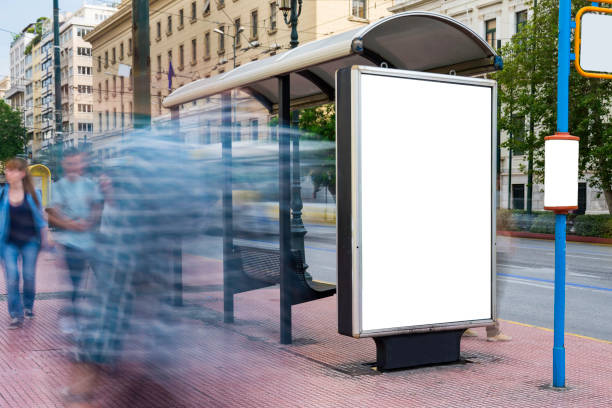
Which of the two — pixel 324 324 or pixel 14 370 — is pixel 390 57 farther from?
pixel 14 370

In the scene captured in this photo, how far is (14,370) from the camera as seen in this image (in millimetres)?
5742

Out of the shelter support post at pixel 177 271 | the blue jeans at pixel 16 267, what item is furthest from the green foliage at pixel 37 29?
the shelter support post at pixel 177 271

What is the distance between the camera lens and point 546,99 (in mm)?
25734

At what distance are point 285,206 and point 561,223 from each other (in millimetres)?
2472

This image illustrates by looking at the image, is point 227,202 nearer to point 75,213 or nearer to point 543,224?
point 75,213

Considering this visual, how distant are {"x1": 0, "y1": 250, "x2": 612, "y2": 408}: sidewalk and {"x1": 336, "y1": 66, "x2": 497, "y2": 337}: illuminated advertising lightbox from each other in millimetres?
498

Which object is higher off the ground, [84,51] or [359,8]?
[84,51]

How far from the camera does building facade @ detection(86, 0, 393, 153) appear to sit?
151ft

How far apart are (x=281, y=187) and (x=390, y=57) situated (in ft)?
5.55

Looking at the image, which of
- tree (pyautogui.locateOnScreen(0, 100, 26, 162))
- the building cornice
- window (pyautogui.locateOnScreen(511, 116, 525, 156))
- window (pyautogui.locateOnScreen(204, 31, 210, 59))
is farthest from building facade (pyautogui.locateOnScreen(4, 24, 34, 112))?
window (pyautogui.locateOnScreen(511, 116, 525, 156))

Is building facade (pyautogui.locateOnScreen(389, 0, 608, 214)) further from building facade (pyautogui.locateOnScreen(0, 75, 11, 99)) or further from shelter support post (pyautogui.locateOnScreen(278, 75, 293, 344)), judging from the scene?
building facade (pyautogui.locateOnScreen(0, 75, 11, 99))

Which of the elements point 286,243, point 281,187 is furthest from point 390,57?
point 286,243

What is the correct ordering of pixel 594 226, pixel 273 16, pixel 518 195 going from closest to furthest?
pixel 594 226 < pixel 518 195 < pixel 273 16

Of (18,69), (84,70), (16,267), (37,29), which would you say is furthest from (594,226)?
(18,69)
